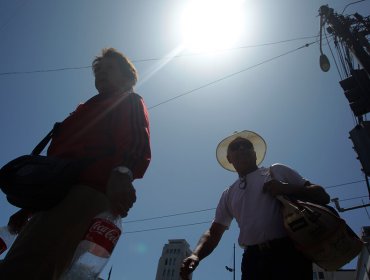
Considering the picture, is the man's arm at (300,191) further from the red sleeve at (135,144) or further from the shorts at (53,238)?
the shorts at (53,238)

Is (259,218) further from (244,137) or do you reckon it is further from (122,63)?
(122,63)

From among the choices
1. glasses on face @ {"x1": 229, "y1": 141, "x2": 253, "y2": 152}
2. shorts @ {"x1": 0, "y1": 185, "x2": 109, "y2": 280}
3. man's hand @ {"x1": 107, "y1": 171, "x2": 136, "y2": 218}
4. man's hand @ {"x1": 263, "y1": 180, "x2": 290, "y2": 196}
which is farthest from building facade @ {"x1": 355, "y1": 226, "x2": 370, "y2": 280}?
shorts @ {"x1": 0, "y1": 185, "x2": 109, "y2": 280}

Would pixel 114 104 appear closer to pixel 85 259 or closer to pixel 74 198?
pixel 74 198

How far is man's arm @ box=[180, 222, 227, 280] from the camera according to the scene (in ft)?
8.91

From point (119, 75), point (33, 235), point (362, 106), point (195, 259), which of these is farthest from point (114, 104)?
point (362, 106)

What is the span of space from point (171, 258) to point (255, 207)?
99.8m

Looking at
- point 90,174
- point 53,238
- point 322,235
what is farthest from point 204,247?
point 53,238

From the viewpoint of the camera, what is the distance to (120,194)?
5.39 ft

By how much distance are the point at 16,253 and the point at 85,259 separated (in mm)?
329

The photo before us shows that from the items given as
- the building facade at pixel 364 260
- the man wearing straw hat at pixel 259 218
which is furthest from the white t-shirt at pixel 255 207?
the building facade at pixel 364 260

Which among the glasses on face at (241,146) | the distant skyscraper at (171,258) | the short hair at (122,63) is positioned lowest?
the glasses on face at (241,146)

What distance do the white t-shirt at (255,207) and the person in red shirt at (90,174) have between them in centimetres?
121

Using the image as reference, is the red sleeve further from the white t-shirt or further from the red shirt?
the white t-shirt

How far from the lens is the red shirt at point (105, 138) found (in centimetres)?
184
